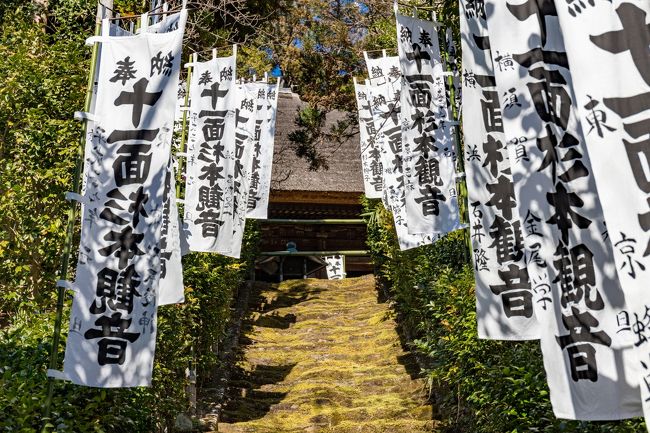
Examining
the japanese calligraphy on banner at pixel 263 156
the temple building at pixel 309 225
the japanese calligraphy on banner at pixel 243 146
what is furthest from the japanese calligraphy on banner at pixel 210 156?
the temple building at pixel 309 225

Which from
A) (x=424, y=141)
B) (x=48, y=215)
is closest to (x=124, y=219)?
(x=424, y=141)

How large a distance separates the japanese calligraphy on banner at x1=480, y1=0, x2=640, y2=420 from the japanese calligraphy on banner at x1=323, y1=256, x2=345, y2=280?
14612 millimetres

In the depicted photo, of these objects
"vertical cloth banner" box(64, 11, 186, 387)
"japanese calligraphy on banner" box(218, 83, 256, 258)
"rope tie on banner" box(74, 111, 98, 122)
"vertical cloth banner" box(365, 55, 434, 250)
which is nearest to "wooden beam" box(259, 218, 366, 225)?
"japanese calligraphy on banner" box(218, 83, 256, 258)

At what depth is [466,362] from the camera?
20.6ft

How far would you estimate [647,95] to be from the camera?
3.17m

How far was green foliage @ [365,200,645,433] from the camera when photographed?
4.73m

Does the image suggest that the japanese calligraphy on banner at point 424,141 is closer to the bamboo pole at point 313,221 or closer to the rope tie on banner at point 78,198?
the rope tie on banner at point 78,198

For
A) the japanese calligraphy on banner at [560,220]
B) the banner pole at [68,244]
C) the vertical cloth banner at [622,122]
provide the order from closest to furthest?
1. the vertical cloth banner at [622,122]
2. the japanese calligraphy on banner at [560,220]
3. the banner pole at [68,244]

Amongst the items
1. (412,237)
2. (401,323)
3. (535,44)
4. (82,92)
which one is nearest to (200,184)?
(82,92)

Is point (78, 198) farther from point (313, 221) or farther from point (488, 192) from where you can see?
point (313, 221)

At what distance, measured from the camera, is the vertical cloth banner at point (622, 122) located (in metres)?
3.04

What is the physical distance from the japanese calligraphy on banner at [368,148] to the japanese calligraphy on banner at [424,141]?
444cm

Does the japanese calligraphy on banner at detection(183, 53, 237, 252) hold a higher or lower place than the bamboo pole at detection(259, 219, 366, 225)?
lower

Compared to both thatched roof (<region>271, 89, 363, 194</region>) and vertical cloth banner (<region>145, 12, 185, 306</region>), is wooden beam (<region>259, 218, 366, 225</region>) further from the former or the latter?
vertical cloth banner (<region>145, 12, 185, 306</region>)
